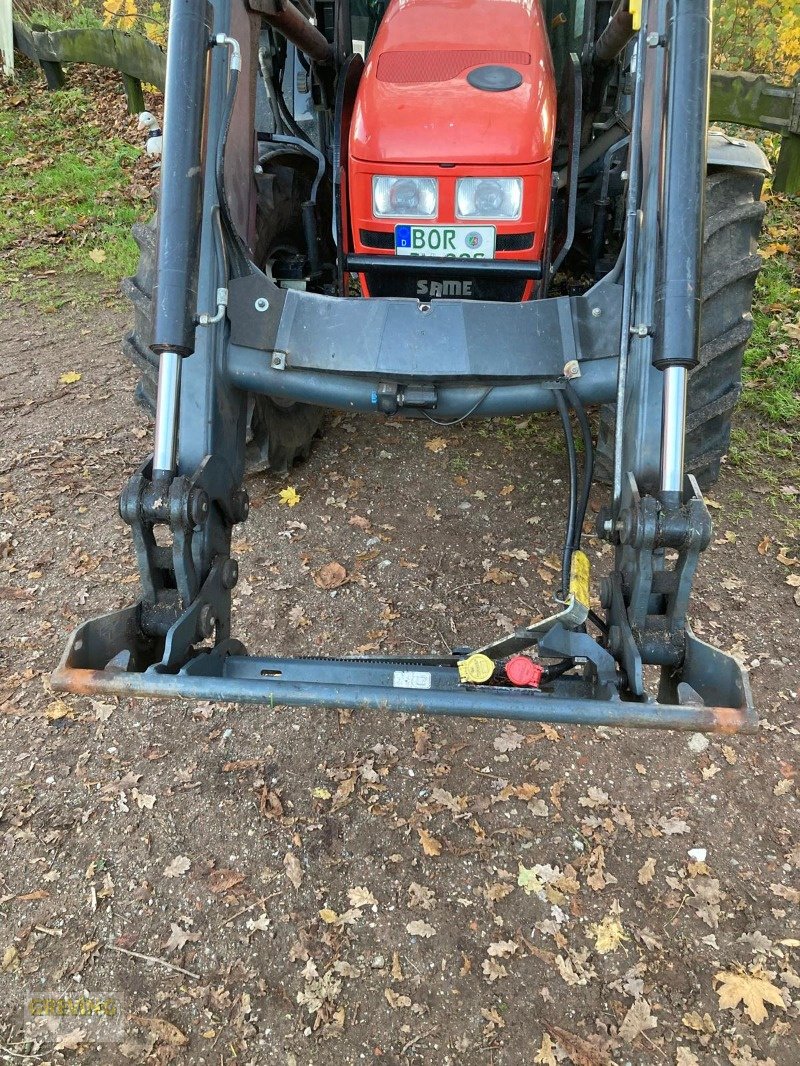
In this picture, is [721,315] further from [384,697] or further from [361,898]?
[361,898]

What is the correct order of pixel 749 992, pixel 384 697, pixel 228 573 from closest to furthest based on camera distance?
pixel 384 697 < pixel 749 992 < pixel 228 573

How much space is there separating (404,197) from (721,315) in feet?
3.91

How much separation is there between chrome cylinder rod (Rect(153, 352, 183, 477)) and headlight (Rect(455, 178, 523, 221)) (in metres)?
1.07

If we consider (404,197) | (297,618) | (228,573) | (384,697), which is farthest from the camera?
(297,618)

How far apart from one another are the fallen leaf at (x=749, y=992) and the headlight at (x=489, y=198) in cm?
222

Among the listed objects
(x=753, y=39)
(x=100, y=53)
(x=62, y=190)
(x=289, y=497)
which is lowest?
(x=289, y=497)

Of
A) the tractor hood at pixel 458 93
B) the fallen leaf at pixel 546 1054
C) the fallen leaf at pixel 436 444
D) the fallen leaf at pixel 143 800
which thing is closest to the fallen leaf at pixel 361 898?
the fallen leaf at pixel 546 1054

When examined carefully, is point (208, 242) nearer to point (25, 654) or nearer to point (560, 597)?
point (560, 597)

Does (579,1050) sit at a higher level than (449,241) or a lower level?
lower

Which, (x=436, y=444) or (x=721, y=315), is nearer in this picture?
(x=721, y=315)

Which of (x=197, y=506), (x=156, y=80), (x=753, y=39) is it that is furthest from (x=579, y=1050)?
(x=753, y=39)

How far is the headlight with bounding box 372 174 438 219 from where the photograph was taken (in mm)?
2582

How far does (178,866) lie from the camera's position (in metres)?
2.32

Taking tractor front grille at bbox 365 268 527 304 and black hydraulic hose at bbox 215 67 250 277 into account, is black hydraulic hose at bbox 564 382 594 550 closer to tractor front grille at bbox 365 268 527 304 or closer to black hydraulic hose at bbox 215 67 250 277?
tractor front grille at bbox 365 268 527 304
